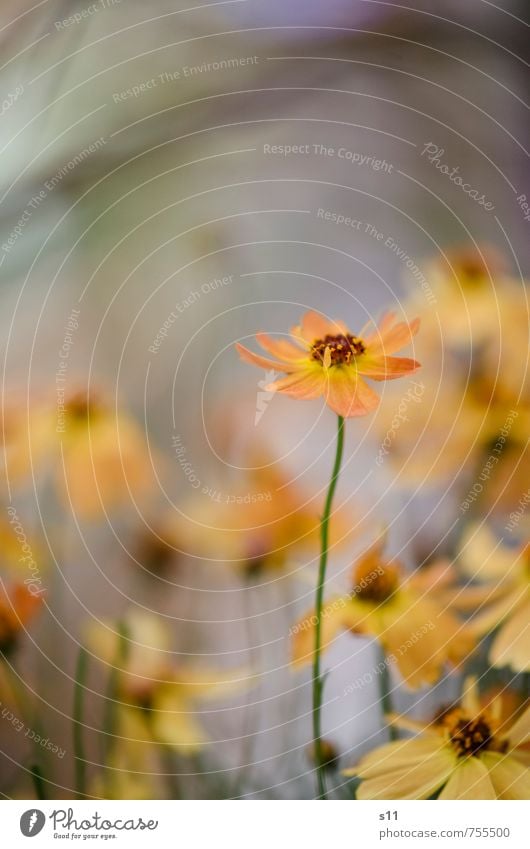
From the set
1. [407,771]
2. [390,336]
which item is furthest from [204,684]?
[390,336]

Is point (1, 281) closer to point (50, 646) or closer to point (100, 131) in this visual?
point (100, 131)

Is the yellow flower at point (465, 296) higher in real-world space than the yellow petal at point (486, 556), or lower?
higher

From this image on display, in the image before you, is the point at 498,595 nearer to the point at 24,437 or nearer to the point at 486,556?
the point at 486,556

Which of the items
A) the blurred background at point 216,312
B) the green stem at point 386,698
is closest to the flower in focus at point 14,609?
the blurred background at point 216,312

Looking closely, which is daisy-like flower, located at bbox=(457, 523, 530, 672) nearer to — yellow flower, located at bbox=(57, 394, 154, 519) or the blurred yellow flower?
the blurred yellow flower

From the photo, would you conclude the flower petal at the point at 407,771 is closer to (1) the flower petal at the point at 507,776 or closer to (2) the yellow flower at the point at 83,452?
(1) the flower petal at the point at 507,776

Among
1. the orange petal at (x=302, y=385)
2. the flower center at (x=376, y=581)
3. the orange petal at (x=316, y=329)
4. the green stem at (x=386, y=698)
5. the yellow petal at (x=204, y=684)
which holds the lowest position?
the green stem at (x=386, y=698)
